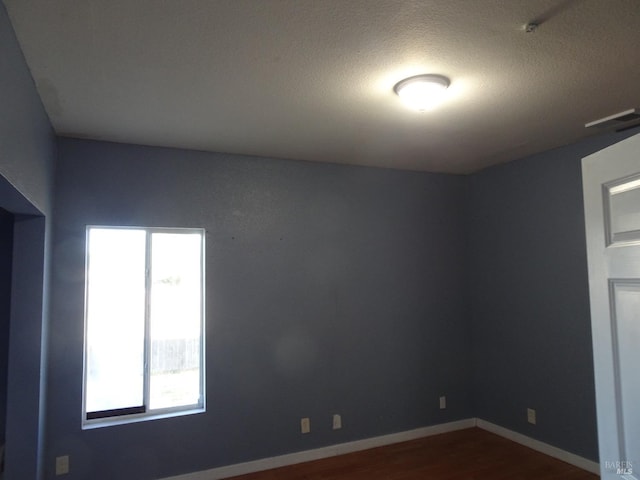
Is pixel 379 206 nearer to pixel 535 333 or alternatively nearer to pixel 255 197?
pixel 255 197

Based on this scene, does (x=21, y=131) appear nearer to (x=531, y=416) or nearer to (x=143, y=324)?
(x=143, y=324)

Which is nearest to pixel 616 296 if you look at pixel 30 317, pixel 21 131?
pixel 21 131

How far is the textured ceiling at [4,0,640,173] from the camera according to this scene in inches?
70.6

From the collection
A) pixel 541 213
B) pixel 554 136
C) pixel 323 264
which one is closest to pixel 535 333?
pixel 541 213

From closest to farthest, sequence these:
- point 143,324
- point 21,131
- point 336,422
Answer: point 21,131 → point 143,324 → point 336,422

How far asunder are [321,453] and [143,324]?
1906 mm

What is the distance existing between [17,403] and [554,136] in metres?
4.19

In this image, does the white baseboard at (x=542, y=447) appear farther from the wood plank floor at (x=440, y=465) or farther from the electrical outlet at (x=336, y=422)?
the electrical outlet at (x=336, y=422)

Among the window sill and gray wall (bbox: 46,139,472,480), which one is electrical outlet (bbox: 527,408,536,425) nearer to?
gray wall (bbox: 46,139,472,480)

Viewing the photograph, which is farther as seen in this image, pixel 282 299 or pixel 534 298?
pixel 534 298

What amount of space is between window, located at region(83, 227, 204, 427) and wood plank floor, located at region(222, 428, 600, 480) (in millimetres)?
994

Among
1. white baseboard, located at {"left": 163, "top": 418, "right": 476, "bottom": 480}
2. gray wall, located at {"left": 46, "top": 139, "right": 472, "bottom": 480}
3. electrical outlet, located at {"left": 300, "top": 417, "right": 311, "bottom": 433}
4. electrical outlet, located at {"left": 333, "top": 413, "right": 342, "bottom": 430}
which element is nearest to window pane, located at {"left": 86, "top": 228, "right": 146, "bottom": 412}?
gray wall, located at {"left": 46, "top": 139, "right": 472, "bottom": 480}

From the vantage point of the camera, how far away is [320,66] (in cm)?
224

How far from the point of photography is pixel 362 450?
405 cm
